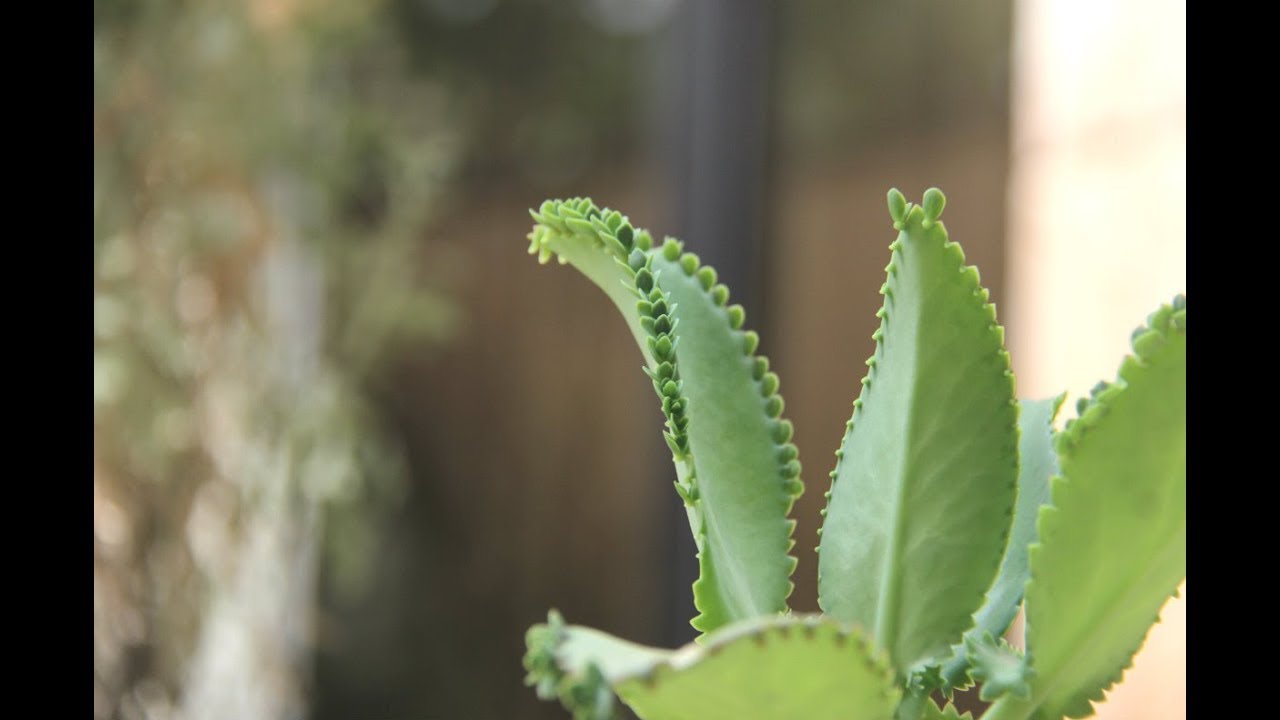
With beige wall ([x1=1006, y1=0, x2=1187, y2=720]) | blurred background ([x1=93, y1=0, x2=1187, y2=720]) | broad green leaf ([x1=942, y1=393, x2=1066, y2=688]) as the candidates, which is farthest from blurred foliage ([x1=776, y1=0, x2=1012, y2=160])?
broad green leaf ([x1=942, y1=393, x2=1066, y2=688])

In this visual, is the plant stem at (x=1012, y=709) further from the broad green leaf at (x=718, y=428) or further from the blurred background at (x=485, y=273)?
the blurred background at (x=485, y=273)

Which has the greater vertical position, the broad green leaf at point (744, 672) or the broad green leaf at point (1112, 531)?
the broad green leaf at point (1112, 531)

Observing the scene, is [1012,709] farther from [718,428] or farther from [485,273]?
[485,273]

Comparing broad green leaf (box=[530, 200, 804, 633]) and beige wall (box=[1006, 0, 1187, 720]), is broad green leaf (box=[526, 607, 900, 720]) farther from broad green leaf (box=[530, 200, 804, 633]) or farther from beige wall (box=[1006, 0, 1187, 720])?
beige wall (box=[1006, 0, 1187, 720])

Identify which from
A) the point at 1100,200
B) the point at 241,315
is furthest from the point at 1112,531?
the point at 241,315

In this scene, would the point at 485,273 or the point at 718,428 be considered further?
the point at 485,273

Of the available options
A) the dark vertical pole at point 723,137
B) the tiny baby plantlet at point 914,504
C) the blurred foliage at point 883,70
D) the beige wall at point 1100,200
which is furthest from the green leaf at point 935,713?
the blurred foliage at point 883,70
